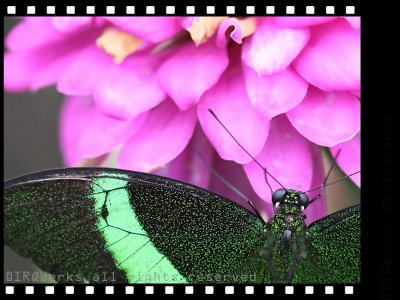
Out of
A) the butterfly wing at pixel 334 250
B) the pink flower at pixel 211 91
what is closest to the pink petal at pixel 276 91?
the pink flower at pixel 211 91

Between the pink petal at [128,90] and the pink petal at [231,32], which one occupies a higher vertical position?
the pink petal at [231,32]

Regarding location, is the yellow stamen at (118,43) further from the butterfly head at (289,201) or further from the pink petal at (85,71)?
the butterfly head at (289,201)

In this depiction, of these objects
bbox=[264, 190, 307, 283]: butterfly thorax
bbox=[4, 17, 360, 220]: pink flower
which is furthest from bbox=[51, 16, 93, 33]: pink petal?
bbox=[264, 190, 307, 283]: butterfly thorax

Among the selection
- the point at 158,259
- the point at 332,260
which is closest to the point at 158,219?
the point at 158,259

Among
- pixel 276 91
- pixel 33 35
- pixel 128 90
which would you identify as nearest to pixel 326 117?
pixel 276 91

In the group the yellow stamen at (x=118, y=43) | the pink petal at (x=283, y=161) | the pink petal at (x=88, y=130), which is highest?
the yellow stamen at (x=118, y=43)

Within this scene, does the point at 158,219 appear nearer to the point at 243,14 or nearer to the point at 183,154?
the point at 183,154
